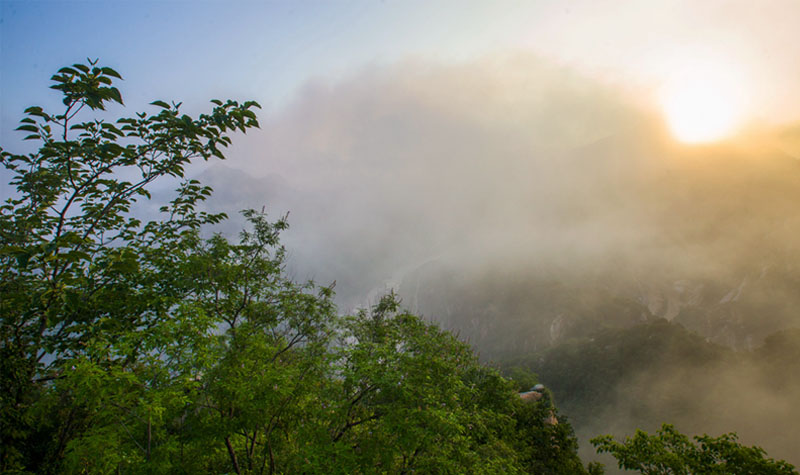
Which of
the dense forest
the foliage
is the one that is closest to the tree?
the dense forest

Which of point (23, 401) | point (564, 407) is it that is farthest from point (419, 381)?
point (564, 407)

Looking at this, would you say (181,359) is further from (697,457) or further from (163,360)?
(697,457)

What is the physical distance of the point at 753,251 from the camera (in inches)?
6373

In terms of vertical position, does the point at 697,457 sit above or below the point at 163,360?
above

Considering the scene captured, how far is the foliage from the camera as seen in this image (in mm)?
5020

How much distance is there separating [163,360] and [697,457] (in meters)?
18.1

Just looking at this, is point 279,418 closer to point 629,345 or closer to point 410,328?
point 410,328

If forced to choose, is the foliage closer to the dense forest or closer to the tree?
the dense forest

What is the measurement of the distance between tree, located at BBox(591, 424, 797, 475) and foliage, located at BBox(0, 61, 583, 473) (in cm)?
754

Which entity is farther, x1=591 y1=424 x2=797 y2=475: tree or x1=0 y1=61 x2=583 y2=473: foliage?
x1=591 y1=424 x2=797 y2=475: tree

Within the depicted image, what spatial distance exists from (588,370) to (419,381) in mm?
107590

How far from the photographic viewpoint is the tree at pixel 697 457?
37.7ft

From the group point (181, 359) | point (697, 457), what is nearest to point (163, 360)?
point (181, 359)

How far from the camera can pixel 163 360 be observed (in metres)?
6.75
